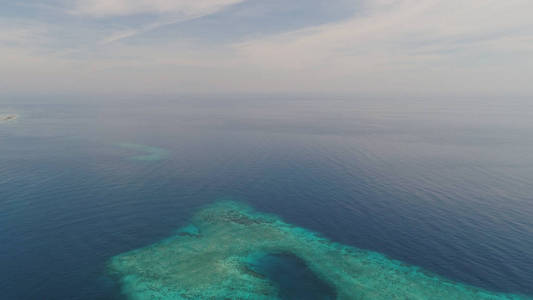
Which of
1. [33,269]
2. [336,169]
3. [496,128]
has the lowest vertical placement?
[33,269]

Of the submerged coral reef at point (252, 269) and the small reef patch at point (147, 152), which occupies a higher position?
the small reef patch at point (147, 152)

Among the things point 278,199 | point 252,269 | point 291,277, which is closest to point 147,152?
point 278,199

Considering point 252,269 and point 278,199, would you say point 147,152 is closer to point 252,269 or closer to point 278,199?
point 278,199

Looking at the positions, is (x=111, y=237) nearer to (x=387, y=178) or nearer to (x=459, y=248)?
(x=459, y=248)

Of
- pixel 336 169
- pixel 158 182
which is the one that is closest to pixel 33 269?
pixel 158 182

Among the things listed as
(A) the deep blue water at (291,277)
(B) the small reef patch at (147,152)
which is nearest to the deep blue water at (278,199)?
(B) the small reef patch at (147,152)

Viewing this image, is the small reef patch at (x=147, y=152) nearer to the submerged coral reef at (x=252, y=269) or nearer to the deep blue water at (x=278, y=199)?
the deep blue water at (x=278, y=199)

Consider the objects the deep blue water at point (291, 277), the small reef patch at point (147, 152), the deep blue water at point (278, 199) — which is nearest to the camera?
the deep blue water at point (291, 277)
